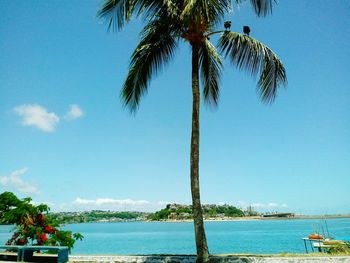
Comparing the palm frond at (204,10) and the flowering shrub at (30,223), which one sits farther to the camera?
the flowering shrub at (30,223)

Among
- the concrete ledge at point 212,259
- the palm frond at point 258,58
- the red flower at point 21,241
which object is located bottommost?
the concrete ledge at point 212,259

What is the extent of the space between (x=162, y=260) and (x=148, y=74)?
5.40 meters

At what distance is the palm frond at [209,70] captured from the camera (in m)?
10.4

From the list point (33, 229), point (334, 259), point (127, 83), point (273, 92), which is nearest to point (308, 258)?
point (334, 259)

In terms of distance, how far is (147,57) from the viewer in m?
10.2

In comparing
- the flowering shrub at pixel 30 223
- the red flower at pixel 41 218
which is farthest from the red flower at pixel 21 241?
the red flower at pixel 41 218

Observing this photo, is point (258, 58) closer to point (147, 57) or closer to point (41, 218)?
point (147, 57)

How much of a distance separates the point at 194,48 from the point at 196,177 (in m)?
3.51

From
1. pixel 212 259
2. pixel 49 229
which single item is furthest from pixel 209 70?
pixel 49 229

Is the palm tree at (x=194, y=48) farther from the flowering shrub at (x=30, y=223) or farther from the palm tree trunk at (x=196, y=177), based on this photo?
the flowering shrub at (x=30, y=223)

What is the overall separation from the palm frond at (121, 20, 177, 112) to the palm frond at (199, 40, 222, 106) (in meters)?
0.95

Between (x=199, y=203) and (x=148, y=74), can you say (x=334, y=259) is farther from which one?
(x=148, y=74)

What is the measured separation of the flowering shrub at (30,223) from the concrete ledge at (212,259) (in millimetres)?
5093

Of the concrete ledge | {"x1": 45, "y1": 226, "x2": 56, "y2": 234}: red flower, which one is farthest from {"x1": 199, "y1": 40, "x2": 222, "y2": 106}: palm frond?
{"x1": 45, "y1": 226, "x2": 56, "y2": 234}: red flower
